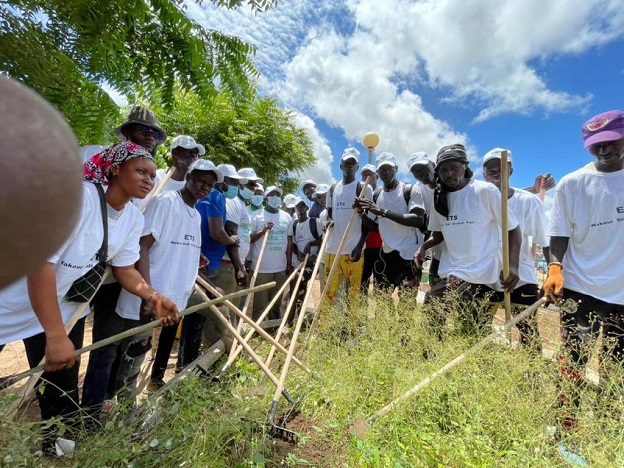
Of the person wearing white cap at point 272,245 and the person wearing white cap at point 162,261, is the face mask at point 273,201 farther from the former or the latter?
the person wearing white cap at point 162,261

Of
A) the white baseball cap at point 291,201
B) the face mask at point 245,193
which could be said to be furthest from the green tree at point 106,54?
the white baseball cap at point 291,201

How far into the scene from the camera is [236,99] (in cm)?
410

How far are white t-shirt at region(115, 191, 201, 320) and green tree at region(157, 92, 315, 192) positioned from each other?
8767 millimetres

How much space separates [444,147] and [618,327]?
1953mm

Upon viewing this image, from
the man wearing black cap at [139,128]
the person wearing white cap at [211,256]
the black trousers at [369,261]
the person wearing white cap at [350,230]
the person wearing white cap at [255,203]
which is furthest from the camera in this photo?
the person wearing white cap at [255,203]

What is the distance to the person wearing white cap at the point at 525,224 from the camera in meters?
3.76

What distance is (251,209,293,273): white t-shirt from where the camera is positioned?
557 cm

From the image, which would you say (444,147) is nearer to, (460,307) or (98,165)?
(460,307)

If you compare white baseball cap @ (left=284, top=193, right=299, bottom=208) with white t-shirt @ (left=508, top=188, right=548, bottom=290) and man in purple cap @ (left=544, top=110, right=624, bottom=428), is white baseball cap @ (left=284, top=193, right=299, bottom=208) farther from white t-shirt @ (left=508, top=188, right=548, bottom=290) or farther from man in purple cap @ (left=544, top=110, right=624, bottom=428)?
man in purple cap @ (left=544, top=110, right=624, bottom=428)

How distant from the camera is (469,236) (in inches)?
135

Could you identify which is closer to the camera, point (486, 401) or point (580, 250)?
point (486, 401)

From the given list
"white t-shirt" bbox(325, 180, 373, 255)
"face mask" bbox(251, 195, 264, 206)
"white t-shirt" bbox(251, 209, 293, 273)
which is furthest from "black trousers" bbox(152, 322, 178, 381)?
"face mask" bbox(251, 195, 264, 206)

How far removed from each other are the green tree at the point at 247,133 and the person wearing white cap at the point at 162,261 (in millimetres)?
8774

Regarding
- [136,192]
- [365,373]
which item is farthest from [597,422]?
[136,192]
